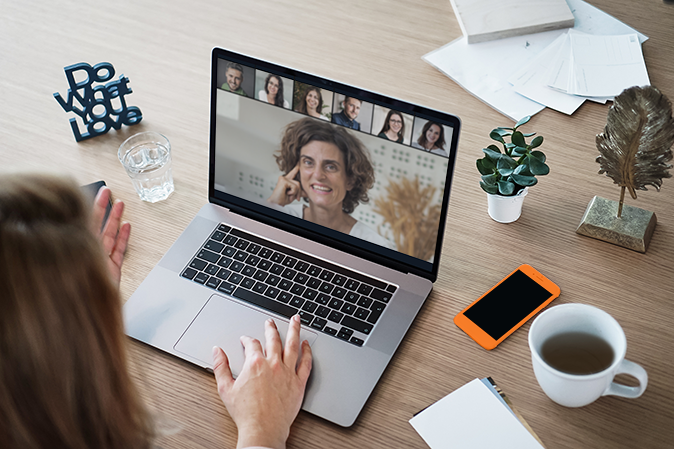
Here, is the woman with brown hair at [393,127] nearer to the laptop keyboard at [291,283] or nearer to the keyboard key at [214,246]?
the laptop keyboard at [291,283]

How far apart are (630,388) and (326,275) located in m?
0.46

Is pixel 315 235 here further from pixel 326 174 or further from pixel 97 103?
pixel 97 103

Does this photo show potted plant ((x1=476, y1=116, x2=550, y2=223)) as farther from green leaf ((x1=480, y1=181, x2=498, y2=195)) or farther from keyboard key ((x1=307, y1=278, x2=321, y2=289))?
keyboard key ((x1=307, y1=278, x2=321, y2=289))

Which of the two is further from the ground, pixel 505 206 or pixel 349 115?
pixel 349 115

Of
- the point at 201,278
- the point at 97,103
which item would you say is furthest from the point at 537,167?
the point at 97,103

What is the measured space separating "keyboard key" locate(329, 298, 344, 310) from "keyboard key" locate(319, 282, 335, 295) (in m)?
0.02

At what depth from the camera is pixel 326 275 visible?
978mm

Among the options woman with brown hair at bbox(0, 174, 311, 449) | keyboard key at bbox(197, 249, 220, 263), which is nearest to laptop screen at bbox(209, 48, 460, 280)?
keyboard key at bbox(197, 249, 220, 263)

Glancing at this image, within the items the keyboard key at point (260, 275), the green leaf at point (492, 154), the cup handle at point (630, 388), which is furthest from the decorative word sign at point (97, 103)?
the cup handle at point (630, 388)

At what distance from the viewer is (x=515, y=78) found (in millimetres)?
1316

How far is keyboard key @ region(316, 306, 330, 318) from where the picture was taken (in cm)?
94

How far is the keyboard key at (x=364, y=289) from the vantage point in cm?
96

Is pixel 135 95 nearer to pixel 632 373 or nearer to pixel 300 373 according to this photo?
pixel 300 373

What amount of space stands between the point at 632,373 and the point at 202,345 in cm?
59
